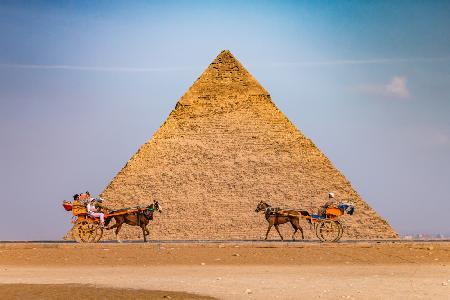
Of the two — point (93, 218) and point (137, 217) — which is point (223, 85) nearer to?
point (137, 217)

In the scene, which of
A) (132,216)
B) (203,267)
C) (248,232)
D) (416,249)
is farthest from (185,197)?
(203,267)

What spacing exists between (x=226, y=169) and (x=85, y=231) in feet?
137

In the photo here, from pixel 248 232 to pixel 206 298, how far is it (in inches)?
2005

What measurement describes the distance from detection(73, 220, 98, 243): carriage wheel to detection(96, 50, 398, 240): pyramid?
32501 millimetres

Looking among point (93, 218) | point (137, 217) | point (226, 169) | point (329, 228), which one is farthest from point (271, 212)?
point (226, 169)

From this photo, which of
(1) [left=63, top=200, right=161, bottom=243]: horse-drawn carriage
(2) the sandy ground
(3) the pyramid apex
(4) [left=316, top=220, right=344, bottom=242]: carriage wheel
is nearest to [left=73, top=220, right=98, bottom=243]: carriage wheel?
(1) [left=63, top=200, right=161, bottom=243]: horse-drawn carriage

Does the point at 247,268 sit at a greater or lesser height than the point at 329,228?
lesser

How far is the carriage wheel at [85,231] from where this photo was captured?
35500 millimetres

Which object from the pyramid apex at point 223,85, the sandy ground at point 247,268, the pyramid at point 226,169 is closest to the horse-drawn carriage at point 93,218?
the sandy ground at point 247,268

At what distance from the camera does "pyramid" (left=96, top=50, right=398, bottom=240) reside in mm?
71250

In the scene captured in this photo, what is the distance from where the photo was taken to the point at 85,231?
35.8 m

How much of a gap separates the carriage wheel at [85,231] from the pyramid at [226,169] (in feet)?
107

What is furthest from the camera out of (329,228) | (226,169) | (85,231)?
(226,169)

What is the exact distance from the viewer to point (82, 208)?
115 ft
